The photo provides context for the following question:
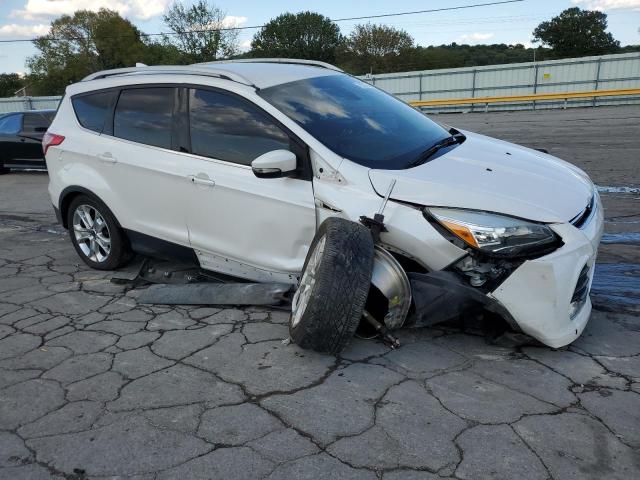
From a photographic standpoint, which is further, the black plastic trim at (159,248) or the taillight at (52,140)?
the taillight at (52,140)

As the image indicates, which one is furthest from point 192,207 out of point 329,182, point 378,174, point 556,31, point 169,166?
point 556,31

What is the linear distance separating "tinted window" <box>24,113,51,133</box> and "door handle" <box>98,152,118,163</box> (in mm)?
8491

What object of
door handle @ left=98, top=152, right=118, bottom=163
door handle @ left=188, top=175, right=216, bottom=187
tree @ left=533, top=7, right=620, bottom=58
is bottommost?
door handle @ left=188, top=175, right=216, bottom=187

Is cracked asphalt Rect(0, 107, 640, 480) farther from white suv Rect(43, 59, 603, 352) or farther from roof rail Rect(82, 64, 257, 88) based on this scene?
roof rail Rect(82, 64, 257, 88)

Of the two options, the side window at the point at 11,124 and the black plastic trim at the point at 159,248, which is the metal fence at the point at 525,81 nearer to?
the side window at the point at 11,124

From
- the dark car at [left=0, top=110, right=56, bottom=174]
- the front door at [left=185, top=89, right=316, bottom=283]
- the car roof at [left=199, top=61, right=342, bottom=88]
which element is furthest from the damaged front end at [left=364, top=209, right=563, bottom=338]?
the dark car at [left=0, top=110, right=56, bottom=174]

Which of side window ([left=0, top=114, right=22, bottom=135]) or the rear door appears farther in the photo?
side window ([left=0, top=114, right=22, bottom=135])

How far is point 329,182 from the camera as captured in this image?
3.51 m

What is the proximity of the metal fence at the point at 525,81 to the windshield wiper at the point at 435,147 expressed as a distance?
22754 mm

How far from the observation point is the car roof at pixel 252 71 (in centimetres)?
404

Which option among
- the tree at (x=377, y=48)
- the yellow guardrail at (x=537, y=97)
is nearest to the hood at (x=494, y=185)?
the yellow guardrail at (x=537, y=97)

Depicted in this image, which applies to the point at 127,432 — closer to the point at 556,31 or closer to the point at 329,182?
the point at 329,182

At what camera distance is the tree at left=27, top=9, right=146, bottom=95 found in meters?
70.3

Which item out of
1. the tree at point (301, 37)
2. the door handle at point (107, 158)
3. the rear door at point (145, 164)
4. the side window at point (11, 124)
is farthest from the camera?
the tree at point (301, 37)
